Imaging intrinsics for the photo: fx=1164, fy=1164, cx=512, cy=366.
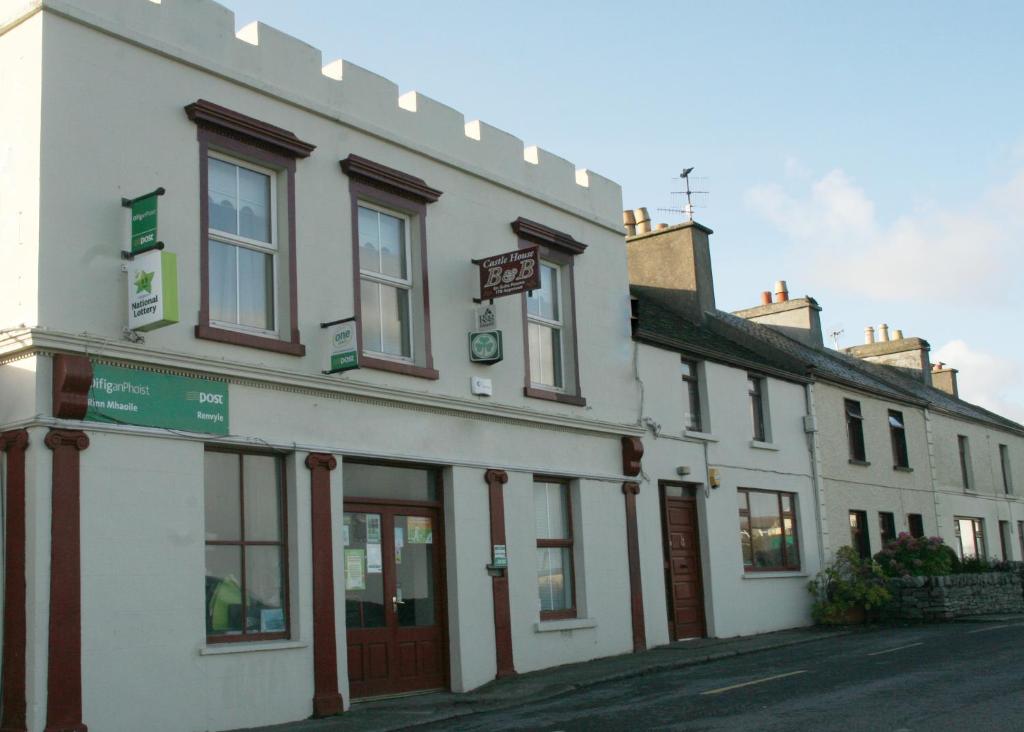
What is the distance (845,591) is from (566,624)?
8.82 meters

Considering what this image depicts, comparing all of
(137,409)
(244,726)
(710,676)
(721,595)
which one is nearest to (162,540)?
(137,409)

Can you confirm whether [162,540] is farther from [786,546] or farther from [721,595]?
[786,546]

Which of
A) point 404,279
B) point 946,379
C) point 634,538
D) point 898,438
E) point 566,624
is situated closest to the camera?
point 404,279

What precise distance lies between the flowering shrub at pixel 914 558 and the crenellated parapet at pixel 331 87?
10.6 metres

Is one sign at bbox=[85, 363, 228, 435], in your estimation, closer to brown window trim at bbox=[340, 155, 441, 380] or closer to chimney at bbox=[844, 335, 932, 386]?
brown window trim at bbox=[340, 155, 441, 380]

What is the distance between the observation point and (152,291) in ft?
35.5

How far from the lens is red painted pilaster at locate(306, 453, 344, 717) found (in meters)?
12.4

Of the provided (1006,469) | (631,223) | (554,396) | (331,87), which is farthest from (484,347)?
(1006,469)

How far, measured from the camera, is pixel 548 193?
692 inches

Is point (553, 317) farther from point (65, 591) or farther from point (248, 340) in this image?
point (65, 591)

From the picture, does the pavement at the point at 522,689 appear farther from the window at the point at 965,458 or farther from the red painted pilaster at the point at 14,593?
the window at the point at 965,458

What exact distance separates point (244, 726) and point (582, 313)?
8.54m

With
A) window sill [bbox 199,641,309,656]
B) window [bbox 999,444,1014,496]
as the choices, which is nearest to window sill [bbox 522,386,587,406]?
window sill [bbox 199,641,309,656]

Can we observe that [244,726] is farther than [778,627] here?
No
